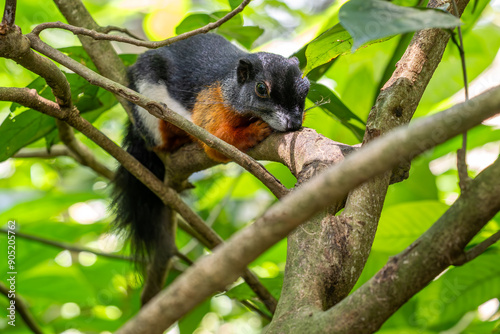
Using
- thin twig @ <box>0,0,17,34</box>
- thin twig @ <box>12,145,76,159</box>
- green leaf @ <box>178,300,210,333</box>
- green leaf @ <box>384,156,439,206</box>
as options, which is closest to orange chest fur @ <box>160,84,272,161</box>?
thin twig @ <box>12,145,76,159</box>

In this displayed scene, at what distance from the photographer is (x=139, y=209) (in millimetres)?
3137

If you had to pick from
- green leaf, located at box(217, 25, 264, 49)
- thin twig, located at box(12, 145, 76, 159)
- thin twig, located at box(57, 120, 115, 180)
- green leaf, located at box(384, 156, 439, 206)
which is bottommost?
green leaf, located at box(384, 156, 439, 206)

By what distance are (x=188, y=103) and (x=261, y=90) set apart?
0.61m

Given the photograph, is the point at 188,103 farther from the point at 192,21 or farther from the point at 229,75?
the point at 192,21

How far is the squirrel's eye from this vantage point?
2.68 meters

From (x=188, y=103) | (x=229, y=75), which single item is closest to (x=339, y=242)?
(x=229, y=75)

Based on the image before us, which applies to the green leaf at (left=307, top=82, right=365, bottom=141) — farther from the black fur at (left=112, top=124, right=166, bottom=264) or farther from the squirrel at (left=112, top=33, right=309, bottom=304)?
the black fur at (left=112, top=124, right=166, bottom=264)

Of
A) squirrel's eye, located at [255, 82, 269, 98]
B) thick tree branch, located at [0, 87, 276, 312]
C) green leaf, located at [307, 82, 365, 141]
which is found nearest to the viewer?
thick tree branch, located at [0, 87, 276, 312]

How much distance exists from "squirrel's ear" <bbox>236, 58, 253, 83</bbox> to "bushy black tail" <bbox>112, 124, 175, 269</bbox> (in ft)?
2.30

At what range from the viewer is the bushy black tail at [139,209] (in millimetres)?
3070

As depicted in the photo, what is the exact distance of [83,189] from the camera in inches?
155

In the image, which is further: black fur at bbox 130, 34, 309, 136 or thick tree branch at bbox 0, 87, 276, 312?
black fur at bbox 130, 34, 309, 136

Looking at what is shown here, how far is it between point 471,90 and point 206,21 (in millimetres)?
1539

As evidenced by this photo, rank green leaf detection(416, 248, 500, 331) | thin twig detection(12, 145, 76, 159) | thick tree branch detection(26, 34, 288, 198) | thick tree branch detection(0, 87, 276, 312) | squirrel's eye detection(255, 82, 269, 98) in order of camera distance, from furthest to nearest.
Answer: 1. thin twig detection(12, 145, 76, 159)
2. squirrel's eye detection(255, 82, 269, 98)
3. green leaf detection(416, 248, 500, 331)
4. thick tree branch detection(0, 87, 276, 312)
5. thick tree branch detection(26, 34, 288, 198)
